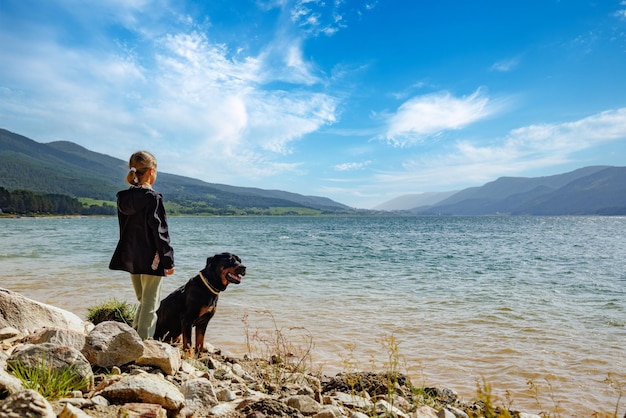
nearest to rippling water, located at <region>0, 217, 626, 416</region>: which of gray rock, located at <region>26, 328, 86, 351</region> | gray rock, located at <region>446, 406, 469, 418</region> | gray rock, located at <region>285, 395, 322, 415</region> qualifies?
gray rock, located at <region>446, 406, 469, 418</region>

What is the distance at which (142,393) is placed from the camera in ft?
9.18

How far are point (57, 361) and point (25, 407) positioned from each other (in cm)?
108

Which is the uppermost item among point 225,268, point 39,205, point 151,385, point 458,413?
point 39,205

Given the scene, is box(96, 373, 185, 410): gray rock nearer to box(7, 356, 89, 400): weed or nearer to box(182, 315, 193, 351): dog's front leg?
box(7, 356, 89, 400): weed

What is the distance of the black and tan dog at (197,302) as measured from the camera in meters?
5.37

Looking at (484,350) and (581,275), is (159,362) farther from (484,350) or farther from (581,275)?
(581,275)

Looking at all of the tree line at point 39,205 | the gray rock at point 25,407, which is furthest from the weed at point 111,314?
the tree line at point 39,205

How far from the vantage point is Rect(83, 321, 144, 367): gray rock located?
368 cm

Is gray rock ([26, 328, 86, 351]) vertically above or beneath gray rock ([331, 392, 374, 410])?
above

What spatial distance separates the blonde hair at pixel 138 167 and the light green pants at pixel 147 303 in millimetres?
1175

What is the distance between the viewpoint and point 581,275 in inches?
634

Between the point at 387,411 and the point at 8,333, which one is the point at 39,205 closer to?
the point at 8,333

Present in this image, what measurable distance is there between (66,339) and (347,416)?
103 inches

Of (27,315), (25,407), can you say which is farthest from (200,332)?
(25,407)
